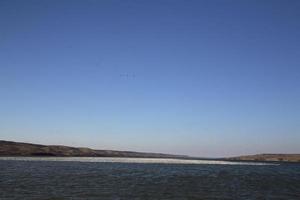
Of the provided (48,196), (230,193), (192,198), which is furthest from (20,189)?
(230,193)

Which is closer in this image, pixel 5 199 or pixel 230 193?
pixel 5 199

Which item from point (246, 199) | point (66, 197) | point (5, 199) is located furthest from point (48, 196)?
point (246, 199)

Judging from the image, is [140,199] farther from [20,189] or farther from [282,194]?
[282,194]

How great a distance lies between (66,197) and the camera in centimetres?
3312

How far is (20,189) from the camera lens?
123 feet

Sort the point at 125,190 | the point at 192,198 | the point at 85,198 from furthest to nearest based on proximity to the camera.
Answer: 1. the point at 125,190
2. the point at 192,198
3. the point at 85,198

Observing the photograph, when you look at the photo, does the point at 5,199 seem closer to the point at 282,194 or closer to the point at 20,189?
the point at 20,189

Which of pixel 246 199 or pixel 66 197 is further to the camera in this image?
pixel 246 199

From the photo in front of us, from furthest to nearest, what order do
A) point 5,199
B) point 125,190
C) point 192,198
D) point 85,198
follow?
1. point 125,190
2. point 192,198
3. point 85,198
4. point 5,199

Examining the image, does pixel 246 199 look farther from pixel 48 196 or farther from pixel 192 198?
pixel 48 196

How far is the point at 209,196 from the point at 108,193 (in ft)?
31.1

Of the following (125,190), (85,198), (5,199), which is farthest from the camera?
(125,190)

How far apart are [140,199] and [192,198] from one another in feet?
16.5

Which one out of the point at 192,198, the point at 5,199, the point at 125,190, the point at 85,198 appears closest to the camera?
the point at 5,199
